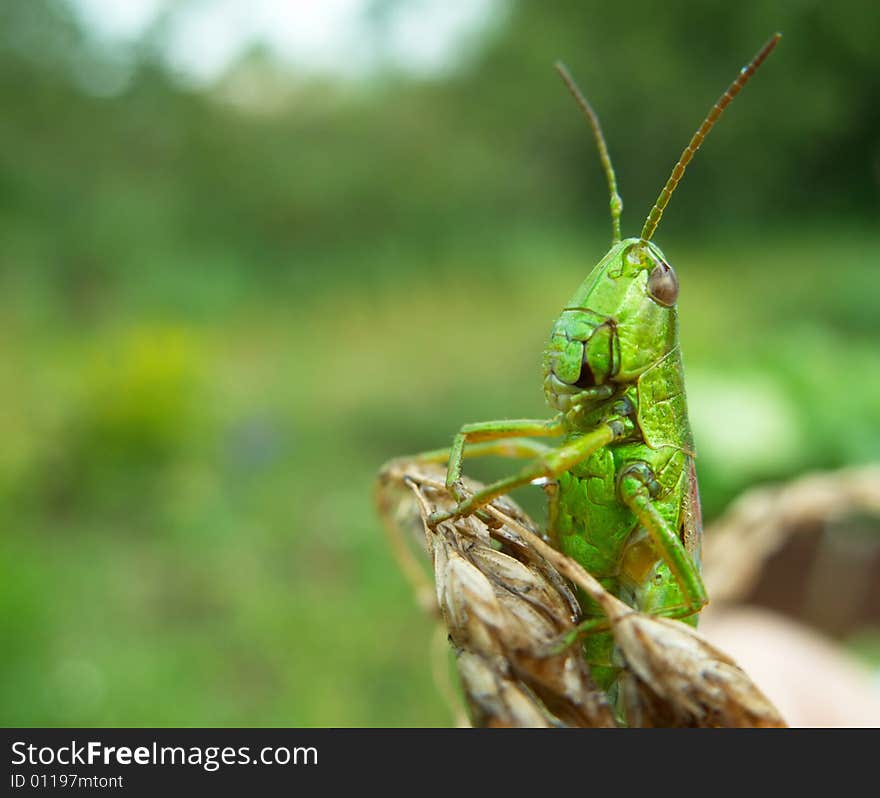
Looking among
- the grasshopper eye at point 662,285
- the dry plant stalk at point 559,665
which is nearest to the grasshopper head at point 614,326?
the grasshopper eye at point 662,285

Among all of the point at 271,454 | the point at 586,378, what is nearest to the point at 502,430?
the point at 586,378

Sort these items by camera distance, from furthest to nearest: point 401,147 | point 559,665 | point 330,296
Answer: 1. point 401,147
2. point 330,296
3. point 559,665

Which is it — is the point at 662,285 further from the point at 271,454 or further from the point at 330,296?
the point at 330,296

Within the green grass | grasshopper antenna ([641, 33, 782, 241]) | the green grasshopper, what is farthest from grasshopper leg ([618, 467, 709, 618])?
the green grass

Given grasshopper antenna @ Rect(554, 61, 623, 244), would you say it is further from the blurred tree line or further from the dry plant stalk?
the blurred tree line

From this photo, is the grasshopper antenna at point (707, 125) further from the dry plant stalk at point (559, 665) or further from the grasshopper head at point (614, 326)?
the dry plant stalk at point (559, 665)

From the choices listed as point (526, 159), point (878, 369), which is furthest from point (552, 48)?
point (878, 369)
